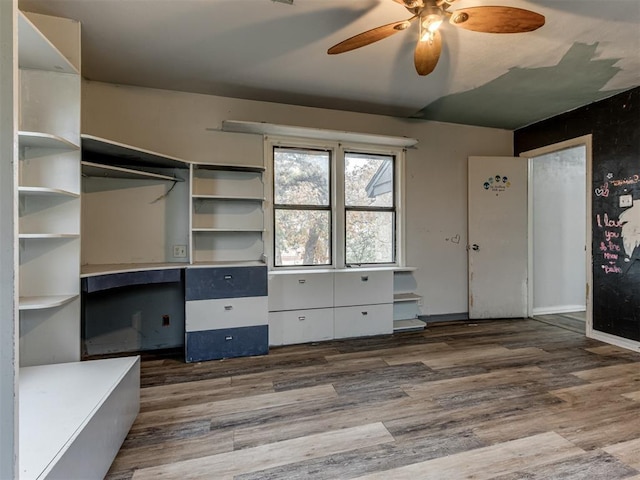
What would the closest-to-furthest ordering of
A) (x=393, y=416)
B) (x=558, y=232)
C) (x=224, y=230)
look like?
1. (x=393, y=416)
2. (x=224, y=230)
3. (x=558, y=232)

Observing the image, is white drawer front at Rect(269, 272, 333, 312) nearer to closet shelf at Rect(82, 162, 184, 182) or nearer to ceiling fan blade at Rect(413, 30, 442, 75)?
closet shelf at Rect(82, 162, 184, 182)

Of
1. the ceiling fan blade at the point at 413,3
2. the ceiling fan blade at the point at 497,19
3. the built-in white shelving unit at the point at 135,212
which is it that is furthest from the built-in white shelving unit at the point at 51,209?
the ceiling fan blade at the point at 497,19

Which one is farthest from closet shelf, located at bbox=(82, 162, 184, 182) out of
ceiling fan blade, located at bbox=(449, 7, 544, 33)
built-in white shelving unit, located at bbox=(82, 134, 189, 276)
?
ceiling fan blade, located at bbox=(449, 7, 544, 33)

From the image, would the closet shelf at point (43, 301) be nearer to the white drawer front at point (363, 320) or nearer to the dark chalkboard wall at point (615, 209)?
the white drawer front at point (363, 320)

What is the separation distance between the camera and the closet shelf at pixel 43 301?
5.63 ft

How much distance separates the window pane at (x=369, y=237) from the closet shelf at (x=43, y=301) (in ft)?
8.40

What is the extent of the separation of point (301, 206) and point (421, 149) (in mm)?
1688

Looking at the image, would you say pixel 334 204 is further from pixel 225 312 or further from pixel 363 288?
pixel 225 312

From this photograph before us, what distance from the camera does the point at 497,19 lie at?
1.61m

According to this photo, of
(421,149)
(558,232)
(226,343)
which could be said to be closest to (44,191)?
(226,343)

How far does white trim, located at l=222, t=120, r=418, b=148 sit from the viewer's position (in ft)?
9.80

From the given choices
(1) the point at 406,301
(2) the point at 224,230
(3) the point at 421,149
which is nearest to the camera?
(2) the point at 224,230

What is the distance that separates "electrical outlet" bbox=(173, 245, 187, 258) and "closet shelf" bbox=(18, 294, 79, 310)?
1.05 m

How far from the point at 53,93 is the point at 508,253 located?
473 centimetres
